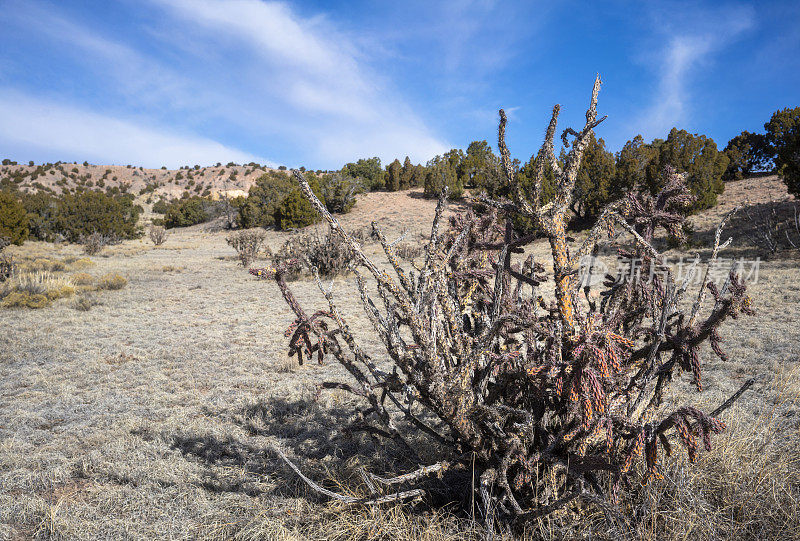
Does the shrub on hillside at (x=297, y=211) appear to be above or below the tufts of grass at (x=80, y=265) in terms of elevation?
above

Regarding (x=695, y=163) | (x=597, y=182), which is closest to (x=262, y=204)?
(x=597, y=182)

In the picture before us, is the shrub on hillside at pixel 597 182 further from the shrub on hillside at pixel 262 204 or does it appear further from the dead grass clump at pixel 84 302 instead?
the shrub on hillside at pixel 262 204

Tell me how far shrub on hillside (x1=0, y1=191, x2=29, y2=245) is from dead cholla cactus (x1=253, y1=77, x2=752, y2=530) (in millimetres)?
21599

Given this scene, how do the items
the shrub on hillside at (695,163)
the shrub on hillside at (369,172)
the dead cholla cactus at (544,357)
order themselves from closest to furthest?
the dead cholla cactus at (544,357)
the shrub on hillside at (695,163)
the shrub on hillside at (369,172)

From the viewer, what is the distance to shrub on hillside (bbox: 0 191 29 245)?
16812 millimetres

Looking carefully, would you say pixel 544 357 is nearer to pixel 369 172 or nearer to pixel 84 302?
pixel 84 302

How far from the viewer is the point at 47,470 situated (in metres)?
2.82

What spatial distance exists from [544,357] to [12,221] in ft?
75.7

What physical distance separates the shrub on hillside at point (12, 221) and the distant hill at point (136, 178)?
73.6ft

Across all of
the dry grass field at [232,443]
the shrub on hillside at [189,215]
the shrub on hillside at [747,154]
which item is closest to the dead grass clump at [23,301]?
the dry grass field at [232,443]

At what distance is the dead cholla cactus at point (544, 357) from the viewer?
1.38 metres

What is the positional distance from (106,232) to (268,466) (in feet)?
78.8

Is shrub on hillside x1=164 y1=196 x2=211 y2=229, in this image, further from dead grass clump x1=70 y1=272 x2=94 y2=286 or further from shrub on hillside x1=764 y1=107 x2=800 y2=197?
shrub on hillside x1=764 y1=107 x2=800 y2=197

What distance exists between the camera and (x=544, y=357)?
5.84 feet
